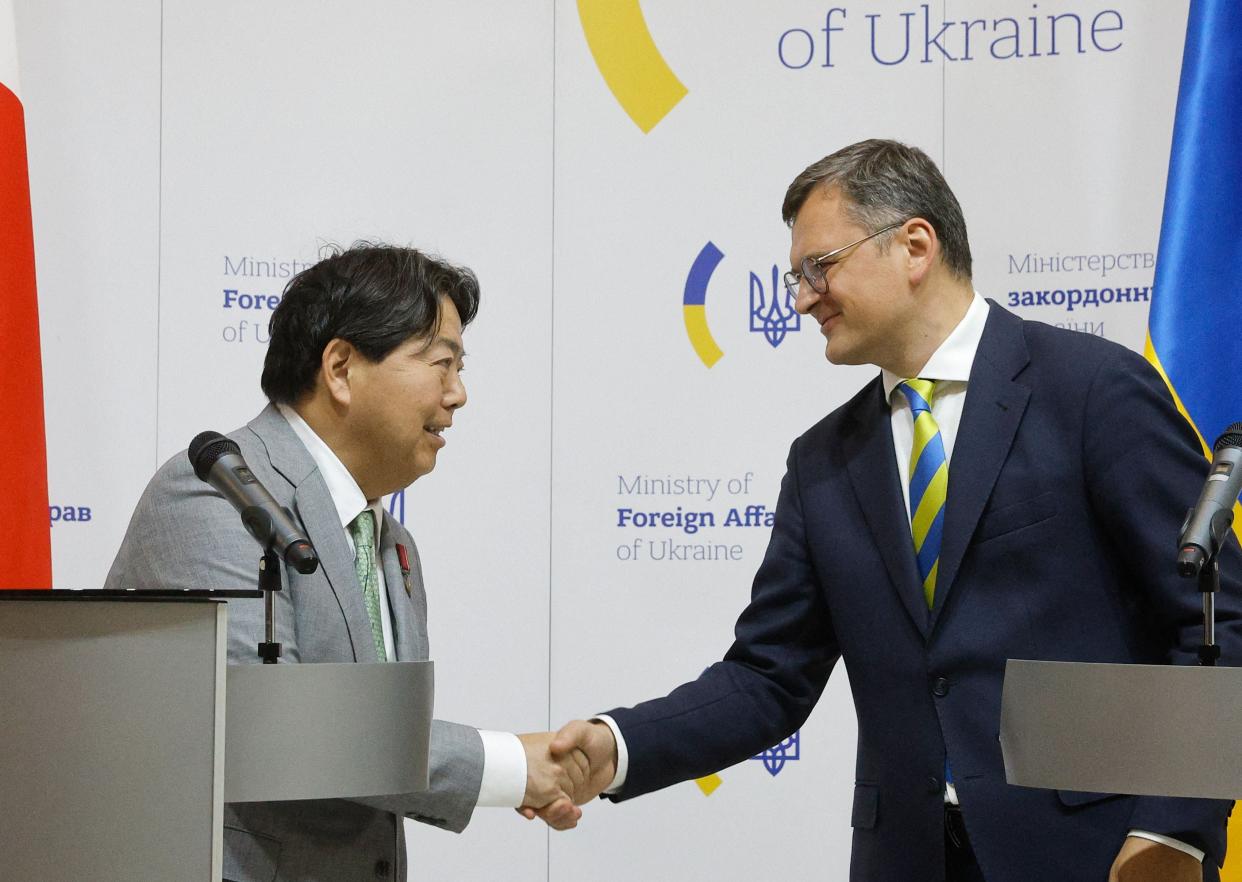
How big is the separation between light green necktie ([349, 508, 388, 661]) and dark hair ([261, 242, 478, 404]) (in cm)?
28

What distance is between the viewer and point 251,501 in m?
1.77

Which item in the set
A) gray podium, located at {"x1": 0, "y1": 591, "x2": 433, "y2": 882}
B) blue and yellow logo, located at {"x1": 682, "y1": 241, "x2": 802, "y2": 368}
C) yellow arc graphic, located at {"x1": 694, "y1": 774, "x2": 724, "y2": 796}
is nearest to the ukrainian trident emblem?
blue and yellow logo, located at {"x1": 682, "y1": 241, "x2": 802, "y2": 368}

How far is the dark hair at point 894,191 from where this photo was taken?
276 cm

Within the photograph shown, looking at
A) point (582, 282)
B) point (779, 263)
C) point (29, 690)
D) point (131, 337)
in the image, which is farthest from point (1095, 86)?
point (29, 690)

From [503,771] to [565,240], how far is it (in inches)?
91.2

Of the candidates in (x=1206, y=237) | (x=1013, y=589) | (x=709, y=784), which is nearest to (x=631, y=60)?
(x=1206, y=237)

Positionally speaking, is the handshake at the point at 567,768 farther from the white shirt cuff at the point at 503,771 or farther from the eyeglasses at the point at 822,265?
the eyeglasses at the point at 822,265

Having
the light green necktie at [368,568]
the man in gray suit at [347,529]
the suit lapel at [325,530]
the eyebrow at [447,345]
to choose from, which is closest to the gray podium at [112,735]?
the man in gray suit at [347,529]

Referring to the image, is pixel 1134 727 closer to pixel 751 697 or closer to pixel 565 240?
pixel 751 697

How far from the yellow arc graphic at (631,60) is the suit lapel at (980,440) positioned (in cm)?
227

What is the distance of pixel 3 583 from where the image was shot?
3.34 m

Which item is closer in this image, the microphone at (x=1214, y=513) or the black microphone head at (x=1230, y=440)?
the microphone at (x=1214, y=513)

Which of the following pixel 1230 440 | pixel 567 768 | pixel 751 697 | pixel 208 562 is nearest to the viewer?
pixel 1230 440

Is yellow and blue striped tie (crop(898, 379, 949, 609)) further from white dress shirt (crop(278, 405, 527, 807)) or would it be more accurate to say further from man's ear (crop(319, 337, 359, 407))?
man's ear (crop(319, 337, 359, 407))
